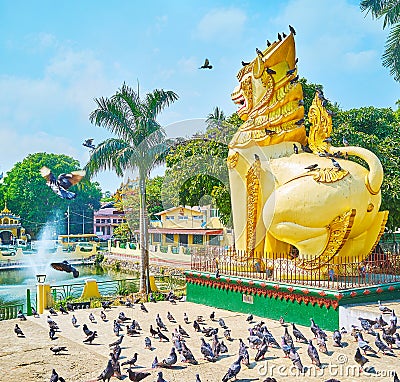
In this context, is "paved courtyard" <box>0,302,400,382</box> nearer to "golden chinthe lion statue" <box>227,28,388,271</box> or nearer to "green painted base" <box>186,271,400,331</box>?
"green painted base" <box>186,271,400,331</box>

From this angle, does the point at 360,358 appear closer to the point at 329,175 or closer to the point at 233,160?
the point at 329,175

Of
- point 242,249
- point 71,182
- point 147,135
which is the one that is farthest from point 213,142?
point 242,249

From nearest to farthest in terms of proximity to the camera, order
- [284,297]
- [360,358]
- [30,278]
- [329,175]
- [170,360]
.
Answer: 1. [360,358]
2. [170,360]
3. [329,175]
4. [284,297]
5. [30,278]

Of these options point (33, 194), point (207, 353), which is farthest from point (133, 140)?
point (33, 194)

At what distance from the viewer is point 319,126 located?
11695mm

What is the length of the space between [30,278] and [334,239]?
25269mm

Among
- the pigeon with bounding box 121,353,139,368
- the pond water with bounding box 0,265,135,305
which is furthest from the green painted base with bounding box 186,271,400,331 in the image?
the pond water with bounding box 0,265,135,305

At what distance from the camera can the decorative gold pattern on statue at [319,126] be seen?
1159cm

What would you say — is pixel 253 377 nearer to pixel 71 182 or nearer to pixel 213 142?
pixel 71 182

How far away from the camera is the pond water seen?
24725 millimetres

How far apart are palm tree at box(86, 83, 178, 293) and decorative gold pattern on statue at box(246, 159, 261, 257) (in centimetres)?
487

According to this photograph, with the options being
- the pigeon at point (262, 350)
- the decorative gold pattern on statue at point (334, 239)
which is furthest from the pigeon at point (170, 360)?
the decorative gold pattern on statue at point (334, 239)

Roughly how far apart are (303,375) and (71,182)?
10.3 m

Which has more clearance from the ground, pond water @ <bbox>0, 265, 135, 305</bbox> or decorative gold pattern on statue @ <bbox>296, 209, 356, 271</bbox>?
decorative gold pattern on statue @ <bbox>296, 209, 356, 271</bbox>
